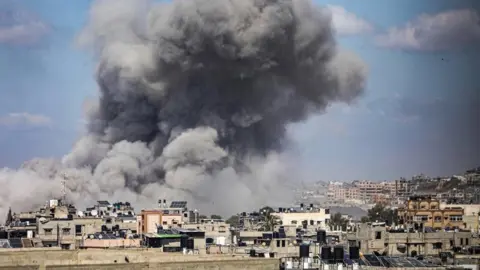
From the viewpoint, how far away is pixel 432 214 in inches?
1400

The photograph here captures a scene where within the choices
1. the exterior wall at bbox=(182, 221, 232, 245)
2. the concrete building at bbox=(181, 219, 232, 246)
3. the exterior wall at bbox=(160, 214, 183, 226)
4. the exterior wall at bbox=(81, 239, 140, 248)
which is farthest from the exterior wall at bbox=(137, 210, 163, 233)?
the exterior wall at bbox=(81, 239, 140, 248)

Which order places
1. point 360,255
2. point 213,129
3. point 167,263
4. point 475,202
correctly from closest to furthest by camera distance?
point 167,263 < point 360,255 < point 475,202 < point 213,129

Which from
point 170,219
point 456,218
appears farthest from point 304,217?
point 170,219

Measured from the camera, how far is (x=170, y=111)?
164 feet

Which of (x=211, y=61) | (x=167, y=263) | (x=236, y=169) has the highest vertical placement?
(x=211, y=61)

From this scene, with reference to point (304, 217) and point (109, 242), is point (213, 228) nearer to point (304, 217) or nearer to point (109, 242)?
point (109, 242)

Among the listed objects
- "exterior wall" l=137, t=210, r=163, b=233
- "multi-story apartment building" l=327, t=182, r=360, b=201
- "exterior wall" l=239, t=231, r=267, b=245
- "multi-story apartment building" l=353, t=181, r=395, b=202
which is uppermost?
"multi-story apartment building" l=327, t=182, r=360, b=201

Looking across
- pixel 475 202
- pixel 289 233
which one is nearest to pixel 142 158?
pixel 475 202

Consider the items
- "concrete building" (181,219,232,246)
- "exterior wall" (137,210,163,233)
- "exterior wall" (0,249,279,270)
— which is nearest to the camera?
"exterior wall" (0,249,279,270)

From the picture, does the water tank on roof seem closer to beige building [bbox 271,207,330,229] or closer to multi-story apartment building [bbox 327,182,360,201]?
beige building [bbox 271,207,330,229]

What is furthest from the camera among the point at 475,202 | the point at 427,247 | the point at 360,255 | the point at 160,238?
→ the point at 475,202

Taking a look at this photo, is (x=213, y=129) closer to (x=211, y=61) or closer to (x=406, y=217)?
(x=211, y=61)

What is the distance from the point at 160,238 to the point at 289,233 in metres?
8.07

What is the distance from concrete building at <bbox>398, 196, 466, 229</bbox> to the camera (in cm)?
3438
